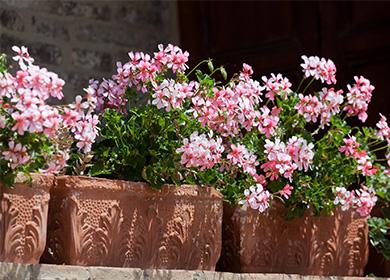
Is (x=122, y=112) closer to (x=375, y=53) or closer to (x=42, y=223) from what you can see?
(x=42, y=223)

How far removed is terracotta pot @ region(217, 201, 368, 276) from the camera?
226 cm

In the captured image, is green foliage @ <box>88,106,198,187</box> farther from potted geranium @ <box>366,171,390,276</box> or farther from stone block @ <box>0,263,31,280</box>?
potted geranium @ <box>366,171,390,276</box>

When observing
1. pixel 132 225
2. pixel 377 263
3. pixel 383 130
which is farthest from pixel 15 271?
pixel 377 263

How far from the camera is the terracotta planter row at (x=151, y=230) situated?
1.82 meters

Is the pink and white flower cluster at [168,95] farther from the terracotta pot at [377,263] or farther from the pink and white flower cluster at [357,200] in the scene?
the terracotta pot at [377,263]

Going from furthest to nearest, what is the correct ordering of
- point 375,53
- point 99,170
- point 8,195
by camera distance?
point 375,53
point 99,170
point 8,195

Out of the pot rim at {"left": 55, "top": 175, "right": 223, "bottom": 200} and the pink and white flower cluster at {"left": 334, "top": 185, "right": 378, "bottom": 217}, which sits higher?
the pink and white flower cluster at {"left": 334, "top": 185, "right": 378, "bottom": 217}

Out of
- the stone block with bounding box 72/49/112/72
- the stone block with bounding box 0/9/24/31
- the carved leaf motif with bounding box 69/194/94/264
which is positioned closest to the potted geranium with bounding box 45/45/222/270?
the carved leaf motif with bounding box 69/194/94/264

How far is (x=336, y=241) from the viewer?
8.03 feet

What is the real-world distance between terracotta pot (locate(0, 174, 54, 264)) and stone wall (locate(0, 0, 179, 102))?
2.43 meters

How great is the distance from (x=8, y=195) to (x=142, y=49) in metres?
3.00

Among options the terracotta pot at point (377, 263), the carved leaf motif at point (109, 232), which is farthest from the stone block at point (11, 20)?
the carved leaf motif at point (109, 232)

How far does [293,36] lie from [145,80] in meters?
2.46

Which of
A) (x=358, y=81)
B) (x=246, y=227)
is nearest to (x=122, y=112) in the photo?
(x=246, y=227)
